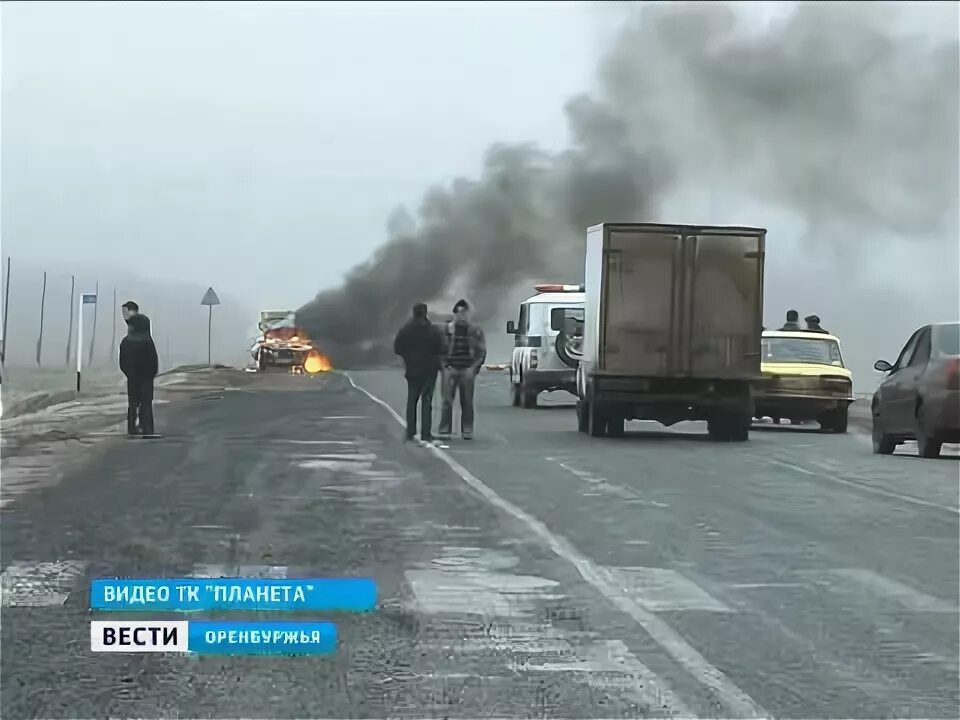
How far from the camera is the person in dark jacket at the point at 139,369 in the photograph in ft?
59.5

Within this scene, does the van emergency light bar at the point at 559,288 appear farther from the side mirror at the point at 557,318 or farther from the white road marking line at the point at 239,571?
the white road marking line at the point at 239,571

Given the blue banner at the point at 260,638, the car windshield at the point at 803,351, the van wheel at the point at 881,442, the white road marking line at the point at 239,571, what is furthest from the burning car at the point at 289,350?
the blue banner at the point at 260,638

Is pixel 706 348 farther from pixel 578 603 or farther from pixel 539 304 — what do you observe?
pixel 578 603

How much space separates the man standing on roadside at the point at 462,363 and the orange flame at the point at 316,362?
2094 centimetres

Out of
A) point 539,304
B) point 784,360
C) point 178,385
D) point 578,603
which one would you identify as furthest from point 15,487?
point 178,385

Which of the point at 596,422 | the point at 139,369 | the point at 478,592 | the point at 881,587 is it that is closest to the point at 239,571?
the point at 478,592

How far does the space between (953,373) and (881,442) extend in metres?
2.30

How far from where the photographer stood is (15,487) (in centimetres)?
1472

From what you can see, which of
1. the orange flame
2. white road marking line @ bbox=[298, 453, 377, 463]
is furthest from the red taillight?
the orange flame

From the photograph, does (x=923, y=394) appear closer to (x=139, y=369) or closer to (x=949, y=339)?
(x=949, y=339)

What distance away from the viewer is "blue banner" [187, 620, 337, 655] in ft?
20.3

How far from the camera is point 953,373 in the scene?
19.3 metres

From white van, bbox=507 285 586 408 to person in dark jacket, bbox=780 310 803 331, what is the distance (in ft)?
19.5

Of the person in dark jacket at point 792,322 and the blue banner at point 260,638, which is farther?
the person in dark jacket at point 792,322
